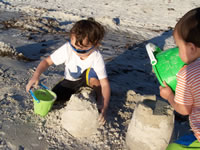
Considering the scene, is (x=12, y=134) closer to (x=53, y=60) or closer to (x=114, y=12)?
(x=53, y=60)

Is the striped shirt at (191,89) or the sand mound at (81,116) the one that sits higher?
the striped shirt at (191,89)

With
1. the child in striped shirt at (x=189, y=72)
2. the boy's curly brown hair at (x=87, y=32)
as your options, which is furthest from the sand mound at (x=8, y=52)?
the child in striped shirt at (x=189, y=72)

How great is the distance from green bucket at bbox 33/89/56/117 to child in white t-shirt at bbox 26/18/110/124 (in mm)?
130

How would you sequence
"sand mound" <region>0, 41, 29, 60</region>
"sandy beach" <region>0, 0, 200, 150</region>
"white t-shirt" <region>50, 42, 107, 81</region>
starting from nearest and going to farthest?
"sandy beach" <region>0, 0, 200, 150</region>, "white t-shirt" <region>50, 42, 107, 81</region>, "sand mound" <region>0, 41, 29, 60</region>

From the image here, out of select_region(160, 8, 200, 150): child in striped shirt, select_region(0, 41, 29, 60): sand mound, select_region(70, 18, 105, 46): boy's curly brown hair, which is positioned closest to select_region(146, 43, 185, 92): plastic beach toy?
select_region(160, 8, 200, 150): child in striped shirt

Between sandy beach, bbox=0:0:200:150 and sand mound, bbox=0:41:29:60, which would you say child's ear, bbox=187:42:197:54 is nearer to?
sandy beach, bbox=0:0:200:150

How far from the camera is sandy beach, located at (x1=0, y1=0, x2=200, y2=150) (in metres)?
2.11


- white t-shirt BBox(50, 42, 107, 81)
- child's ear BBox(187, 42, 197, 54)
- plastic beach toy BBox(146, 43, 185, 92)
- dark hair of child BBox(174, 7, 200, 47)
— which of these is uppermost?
dark hair of child BBox(174, 7, 200, 47)

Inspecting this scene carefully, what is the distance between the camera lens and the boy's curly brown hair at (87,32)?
7.21 ft

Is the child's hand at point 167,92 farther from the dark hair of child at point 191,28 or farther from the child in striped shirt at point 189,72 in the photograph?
the dark hair of child at point 191,28

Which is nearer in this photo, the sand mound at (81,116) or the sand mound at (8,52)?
the sand mound at (81,116)

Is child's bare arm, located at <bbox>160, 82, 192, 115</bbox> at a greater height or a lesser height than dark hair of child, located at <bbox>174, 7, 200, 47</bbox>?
lesser

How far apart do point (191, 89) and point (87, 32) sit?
3.76ft

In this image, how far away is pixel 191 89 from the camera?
1.52 metres
